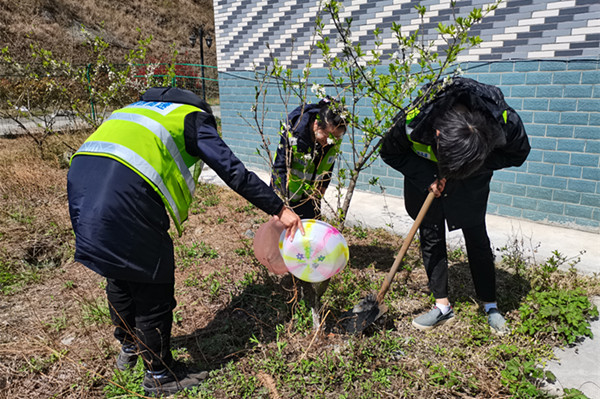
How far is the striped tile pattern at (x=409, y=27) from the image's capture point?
3.93 m

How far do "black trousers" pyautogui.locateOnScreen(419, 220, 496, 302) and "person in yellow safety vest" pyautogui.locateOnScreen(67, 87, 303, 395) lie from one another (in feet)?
3.08

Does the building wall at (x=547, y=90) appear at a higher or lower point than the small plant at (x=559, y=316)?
higher

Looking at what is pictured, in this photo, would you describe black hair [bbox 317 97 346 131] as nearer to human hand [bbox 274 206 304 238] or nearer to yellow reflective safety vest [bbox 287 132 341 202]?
yellow reflective safety vest [bbox 287 132 341 202]

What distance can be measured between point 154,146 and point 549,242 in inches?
139

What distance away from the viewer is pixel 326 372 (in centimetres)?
230

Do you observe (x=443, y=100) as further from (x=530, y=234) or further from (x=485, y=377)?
(x=530, y=234)

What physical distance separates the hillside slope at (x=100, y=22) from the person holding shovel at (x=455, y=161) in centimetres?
1900

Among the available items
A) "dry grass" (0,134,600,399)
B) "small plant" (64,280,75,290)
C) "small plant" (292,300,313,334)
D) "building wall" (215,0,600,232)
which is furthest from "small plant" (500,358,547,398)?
"small plant" (64,280,75,290)

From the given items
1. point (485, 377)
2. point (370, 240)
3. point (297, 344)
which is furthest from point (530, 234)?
point (297, 344)

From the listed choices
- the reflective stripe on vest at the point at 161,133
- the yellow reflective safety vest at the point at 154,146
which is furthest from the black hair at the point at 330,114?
the reflective stripe on vest at the point at 161,133

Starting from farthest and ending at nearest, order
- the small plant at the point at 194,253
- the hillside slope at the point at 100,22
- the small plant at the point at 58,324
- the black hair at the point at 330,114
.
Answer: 1. the hillside slope at the point at 100,22
2. the small plant at the point at 194,253
3. the small plant at the point at 58,324
4. the black hair at the point at 330,114

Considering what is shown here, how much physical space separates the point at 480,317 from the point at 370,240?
5.24 feet

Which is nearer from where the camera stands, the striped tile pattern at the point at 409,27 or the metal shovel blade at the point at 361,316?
the metal shovel blade at the point at 361,316

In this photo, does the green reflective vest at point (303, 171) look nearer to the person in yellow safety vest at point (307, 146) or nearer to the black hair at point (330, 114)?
the person in yellow safety vest at point (307, 146)
